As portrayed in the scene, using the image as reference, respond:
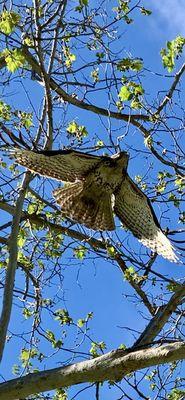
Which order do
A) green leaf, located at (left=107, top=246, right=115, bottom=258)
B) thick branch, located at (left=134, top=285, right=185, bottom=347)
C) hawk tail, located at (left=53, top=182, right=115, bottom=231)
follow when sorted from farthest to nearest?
hawk tail, located at (left=53, top=182, right=115, bottom=231) < green leaf, located at (left=107, top=246, right=115, bottom=258) < thick branch, located at (left=134, top=285, right=185, bottom=347)

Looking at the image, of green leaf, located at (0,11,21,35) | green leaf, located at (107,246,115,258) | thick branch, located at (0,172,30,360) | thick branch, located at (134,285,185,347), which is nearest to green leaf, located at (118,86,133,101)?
green leaf, located at (0,11,21,35)

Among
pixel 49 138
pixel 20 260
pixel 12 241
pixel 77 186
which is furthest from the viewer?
pixel 20 260

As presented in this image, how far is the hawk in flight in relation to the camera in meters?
6.85

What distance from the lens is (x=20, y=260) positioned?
26.6 ft

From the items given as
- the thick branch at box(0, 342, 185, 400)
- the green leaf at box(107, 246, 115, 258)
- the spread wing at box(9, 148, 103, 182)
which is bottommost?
the thick branch at box(0, 342, 185, 400)

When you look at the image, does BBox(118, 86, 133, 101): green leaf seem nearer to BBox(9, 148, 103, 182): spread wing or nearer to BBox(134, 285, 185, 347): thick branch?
BBox(9, 148, 103, 182): spread wing

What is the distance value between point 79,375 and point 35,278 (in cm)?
367

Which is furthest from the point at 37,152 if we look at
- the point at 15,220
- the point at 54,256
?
the point at 54,256

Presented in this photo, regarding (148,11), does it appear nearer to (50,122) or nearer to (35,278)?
(50,122)

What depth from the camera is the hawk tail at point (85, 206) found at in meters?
7.35

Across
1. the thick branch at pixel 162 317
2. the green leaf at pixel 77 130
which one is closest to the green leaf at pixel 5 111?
the green leaf at pixel 77 130

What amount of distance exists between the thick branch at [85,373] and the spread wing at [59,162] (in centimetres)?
235

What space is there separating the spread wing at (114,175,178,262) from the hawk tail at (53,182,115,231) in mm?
131

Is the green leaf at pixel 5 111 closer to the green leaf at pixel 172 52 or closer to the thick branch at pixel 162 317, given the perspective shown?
the green leaf at pixel 172 52
